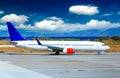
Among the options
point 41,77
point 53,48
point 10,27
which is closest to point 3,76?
point 41,77

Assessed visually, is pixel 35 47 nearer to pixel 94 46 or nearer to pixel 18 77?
pixel 94 46

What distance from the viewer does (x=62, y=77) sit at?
811 inches

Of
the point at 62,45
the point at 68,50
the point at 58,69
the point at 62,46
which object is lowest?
the point at 58,69

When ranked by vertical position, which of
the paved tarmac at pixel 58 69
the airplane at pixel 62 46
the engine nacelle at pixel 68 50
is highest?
the airplane at pixel 62 46

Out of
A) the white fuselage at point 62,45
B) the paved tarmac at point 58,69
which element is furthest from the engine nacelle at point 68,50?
the paved tarmac at point 58,69

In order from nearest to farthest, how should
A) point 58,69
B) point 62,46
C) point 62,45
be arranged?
point 58,69
point 62,46
point 62,45

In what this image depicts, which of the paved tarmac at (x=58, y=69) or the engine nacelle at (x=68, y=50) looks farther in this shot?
the engine nacelle at (x=68, y=50)

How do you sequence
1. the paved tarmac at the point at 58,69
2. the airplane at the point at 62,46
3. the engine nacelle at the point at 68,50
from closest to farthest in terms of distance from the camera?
the paved tarmac at the point at 58,69 < the engine nacelle at the point at 68,50 < the airplane at the point at 62,46

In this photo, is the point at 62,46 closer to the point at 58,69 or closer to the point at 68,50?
the point at 68,50

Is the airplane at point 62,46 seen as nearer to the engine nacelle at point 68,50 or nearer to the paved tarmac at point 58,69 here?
the engine nacelle at point 68,50

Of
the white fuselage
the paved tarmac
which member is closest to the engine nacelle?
the white fuselage

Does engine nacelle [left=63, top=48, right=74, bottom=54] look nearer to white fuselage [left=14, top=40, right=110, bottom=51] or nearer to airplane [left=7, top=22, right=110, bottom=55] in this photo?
airplane [left=7, top=22, right=110, bottom=55]

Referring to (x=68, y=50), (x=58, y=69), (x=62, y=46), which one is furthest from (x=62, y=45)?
(x=58, y=69)

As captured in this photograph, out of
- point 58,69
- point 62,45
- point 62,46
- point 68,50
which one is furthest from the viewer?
point 62,45
